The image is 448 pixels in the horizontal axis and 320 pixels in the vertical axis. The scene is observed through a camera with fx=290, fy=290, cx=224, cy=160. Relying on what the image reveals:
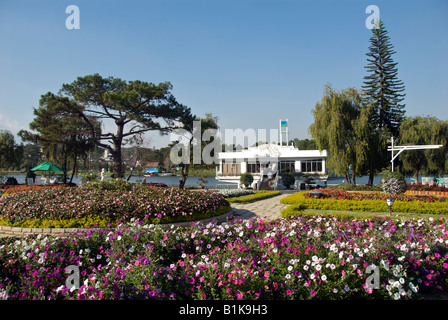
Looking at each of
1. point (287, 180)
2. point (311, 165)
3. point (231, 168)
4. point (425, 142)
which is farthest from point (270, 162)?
point (425, 142)

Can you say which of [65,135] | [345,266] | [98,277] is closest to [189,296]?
[98,277]

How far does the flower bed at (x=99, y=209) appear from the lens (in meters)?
6.96

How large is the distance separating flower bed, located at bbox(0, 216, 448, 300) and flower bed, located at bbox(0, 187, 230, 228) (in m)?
2.53

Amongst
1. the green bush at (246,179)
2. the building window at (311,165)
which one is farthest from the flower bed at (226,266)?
the building window at (311,165)

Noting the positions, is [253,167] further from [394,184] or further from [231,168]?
[394,184]

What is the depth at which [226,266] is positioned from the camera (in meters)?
3.14

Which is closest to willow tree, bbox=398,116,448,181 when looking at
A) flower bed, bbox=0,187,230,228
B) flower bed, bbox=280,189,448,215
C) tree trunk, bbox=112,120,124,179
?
flower bed, bbox=280,189,448,215

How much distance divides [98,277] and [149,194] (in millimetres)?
5748

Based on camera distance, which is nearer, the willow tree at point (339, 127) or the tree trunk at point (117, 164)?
the willow tree at point (339, 127)

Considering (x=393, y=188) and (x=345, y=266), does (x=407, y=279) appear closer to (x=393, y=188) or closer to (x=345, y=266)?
(x=345, y=266)

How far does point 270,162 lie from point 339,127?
1338cm

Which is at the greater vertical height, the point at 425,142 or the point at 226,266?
the point at 425,142

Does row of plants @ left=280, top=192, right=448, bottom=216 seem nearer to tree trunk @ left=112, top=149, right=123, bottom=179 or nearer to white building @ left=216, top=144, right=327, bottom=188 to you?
tree trunk @ left=112, top=149, right=123, bottom=179

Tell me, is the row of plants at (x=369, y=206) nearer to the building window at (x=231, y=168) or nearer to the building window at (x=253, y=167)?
the building window at (x=253, y=167)
